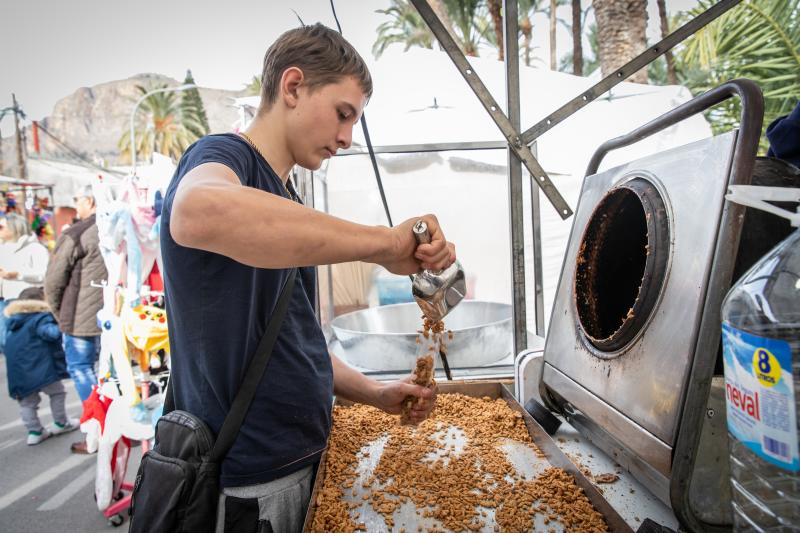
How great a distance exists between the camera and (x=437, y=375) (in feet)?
8.93

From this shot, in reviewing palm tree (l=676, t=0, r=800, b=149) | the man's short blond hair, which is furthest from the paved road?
palm tree (l=676, t=0, r=800, b=149)

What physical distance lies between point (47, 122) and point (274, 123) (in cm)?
7681

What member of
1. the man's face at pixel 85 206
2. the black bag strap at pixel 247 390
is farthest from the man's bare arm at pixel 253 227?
the man's face at pixel 85 206

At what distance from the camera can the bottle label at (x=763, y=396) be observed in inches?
24.9

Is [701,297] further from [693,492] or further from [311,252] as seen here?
[311,252]

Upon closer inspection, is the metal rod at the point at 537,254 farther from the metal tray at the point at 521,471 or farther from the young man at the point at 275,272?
the young man at the point at 275,272

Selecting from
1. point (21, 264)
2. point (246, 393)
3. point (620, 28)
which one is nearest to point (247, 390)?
point (246, 393)

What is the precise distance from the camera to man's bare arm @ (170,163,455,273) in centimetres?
84

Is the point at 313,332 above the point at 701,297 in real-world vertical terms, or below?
below

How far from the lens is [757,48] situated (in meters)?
6.71

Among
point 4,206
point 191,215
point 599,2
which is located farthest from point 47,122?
point 191,215

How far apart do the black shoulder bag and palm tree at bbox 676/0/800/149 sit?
7310 millimetres

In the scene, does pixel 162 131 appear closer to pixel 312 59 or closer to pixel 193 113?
pixel 193 113

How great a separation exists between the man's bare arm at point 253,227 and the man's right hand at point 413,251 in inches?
3.8
